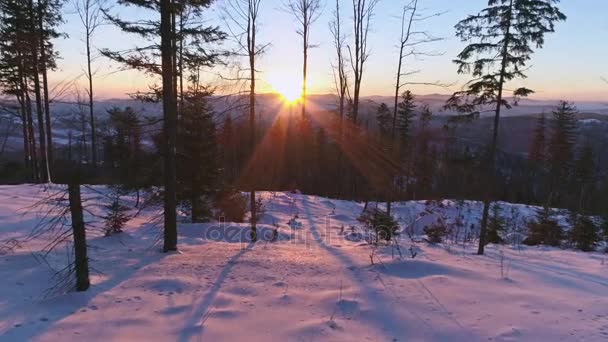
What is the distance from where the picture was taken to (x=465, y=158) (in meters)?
11.8

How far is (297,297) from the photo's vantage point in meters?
5.74

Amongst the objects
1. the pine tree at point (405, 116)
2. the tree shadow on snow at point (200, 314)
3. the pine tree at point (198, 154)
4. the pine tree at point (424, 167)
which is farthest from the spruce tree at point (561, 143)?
the tree shadow on snow at point (200, 314)

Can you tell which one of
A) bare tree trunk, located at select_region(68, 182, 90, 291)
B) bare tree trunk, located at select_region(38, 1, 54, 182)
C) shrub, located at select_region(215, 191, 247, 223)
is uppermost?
bare tree trunk, located at select_region(38, 1, 54, 182)

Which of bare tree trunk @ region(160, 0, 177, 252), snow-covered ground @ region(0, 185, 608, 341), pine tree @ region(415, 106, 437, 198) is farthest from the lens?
pine tree @ region(415, 106, 437, 198)

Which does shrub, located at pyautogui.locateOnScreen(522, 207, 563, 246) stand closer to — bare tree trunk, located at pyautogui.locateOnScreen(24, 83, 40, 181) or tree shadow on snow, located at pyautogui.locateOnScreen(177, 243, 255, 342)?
tree shadow on snow, located at pyautogui.locateOnScreen(177, 243, 255, 342)

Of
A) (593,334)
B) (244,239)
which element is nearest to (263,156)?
(244,239)

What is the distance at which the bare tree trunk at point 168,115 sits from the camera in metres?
7.79

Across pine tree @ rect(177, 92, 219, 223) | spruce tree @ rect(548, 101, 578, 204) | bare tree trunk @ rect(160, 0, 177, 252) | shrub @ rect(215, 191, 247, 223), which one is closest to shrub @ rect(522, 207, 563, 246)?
shrub @ rect(215, 191, 247, 223)

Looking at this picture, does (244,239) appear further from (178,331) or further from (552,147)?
(552,147)

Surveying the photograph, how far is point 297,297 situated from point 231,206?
30.3 feet

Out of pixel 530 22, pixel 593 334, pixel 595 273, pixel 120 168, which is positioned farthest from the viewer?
pixel 120 168

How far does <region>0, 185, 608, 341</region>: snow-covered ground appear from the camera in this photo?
455 centimetres

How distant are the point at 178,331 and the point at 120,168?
11619 mm

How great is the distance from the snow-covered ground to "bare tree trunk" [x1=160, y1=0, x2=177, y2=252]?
77cm
